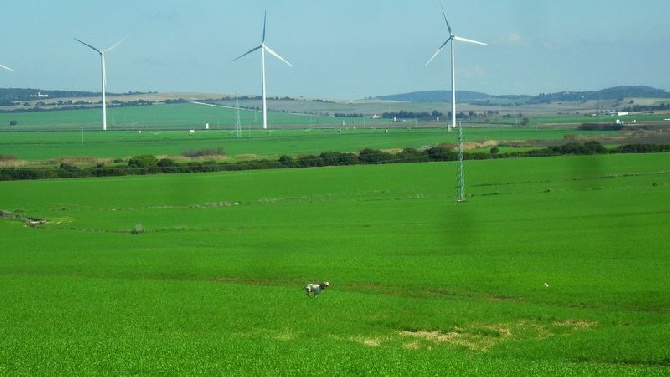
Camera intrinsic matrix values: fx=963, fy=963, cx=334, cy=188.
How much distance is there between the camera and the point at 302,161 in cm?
9756

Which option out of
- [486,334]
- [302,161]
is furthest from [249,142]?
[486,334]

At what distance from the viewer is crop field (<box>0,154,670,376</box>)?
1845 centimetres

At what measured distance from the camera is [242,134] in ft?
476

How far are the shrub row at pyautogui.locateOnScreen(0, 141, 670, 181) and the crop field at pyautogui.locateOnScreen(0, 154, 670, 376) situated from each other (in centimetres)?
1645

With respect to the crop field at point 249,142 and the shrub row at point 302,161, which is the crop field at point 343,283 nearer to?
the shrub row at point 302,161

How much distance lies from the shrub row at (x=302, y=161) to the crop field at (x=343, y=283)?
648 inches

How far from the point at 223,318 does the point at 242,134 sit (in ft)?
399

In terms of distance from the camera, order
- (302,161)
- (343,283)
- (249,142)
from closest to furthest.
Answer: (343,283)
(302,161)
(249,142)

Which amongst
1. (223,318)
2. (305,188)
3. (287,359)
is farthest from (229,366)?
(305,188)

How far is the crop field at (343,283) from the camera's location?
18.5m

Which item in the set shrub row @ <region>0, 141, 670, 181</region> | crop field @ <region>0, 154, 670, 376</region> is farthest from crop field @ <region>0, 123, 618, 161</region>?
crop field @ <region>0, 154, 670, 376</region>

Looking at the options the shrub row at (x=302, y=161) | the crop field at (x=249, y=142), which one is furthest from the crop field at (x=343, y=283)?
the crop field at (x=249, y=142)

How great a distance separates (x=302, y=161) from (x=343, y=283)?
218 feet

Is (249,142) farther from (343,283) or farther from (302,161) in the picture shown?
(343,283)
